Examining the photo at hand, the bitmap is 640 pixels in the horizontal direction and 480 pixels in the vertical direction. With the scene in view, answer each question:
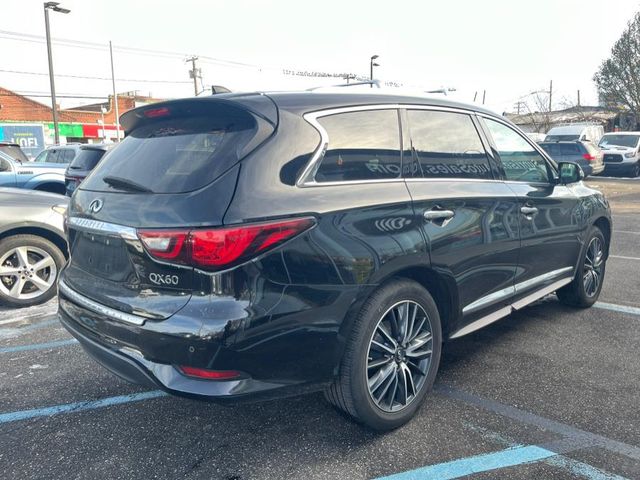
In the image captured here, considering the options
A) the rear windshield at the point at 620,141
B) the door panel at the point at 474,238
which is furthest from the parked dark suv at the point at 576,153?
the door panel at the point at 474,238

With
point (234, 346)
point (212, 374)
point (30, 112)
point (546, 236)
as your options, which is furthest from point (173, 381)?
point (30, 112)

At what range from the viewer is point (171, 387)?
2213mm

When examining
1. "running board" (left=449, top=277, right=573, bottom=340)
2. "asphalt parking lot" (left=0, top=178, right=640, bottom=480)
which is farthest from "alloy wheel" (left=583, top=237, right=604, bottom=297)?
→ "asphalt parking lot" (left=0, top=178, right=640, bottom=480)

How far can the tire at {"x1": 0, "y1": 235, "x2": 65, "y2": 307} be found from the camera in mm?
4949

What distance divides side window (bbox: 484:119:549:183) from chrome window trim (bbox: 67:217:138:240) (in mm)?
2485

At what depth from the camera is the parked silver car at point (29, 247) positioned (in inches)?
194

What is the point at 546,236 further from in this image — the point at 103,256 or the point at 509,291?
the point at 103,256

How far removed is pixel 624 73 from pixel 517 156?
33.0 m

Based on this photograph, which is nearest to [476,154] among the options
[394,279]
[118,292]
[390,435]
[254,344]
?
[394,279]

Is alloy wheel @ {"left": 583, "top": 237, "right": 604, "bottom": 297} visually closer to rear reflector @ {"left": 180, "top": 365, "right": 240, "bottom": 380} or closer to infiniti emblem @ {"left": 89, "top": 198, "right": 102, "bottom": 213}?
rear reflector @ {"left": 180, "top": 365, "right": 240, "bottom": 380}

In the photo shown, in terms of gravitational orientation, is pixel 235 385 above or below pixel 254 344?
below

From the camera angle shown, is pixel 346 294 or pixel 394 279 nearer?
pixel 346 294

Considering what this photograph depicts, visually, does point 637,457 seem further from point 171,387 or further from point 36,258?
point 36,258

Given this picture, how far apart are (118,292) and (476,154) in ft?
7.68
